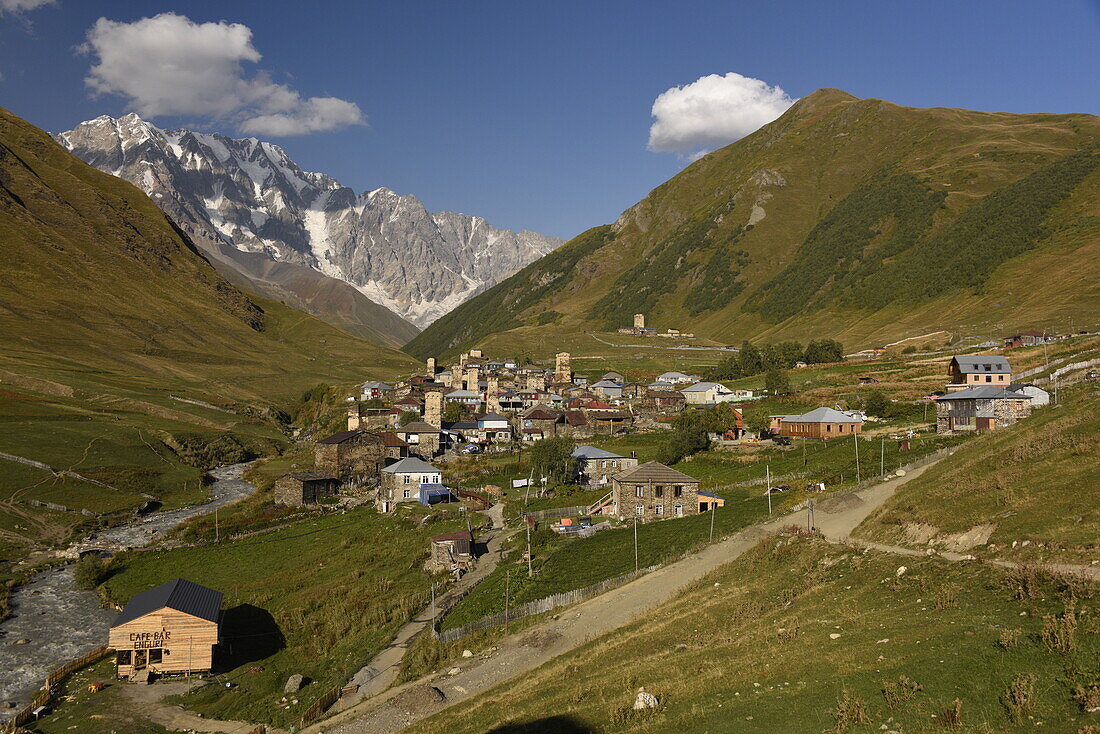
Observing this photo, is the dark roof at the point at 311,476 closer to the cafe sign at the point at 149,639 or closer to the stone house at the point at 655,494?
the stone house at the point at 655,494

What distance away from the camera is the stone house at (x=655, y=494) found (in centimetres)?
5841

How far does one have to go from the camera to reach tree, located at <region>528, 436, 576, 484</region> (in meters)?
78.8

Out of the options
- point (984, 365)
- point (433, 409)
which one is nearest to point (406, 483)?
point (433, 409)

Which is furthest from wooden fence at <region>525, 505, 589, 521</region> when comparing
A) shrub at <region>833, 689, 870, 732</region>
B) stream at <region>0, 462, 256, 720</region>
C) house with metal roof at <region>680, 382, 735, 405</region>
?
house with metal roof at <region>680, 382, 735, 405</region>

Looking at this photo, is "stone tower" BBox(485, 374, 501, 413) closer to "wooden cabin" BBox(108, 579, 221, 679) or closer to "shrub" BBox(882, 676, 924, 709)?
"wooden cabin" BBox(108, 579, 221, 679)

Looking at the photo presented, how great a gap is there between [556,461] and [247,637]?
4121cm

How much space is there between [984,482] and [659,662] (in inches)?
714

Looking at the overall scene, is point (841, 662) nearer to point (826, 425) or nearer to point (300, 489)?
point (826, 425)

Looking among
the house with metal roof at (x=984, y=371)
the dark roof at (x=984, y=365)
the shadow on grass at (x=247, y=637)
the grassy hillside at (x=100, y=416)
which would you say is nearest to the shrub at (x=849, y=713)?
the shadow on grass at (x=247, y=637)

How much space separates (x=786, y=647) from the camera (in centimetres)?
2311

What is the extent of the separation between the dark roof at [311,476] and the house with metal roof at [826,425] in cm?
5933

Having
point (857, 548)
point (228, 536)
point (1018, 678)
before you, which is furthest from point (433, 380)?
point (1018, 678)

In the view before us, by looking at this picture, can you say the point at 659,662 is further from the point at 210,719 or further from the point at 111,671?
the point at 111,671

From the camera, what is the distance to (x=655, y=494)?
193 ft
